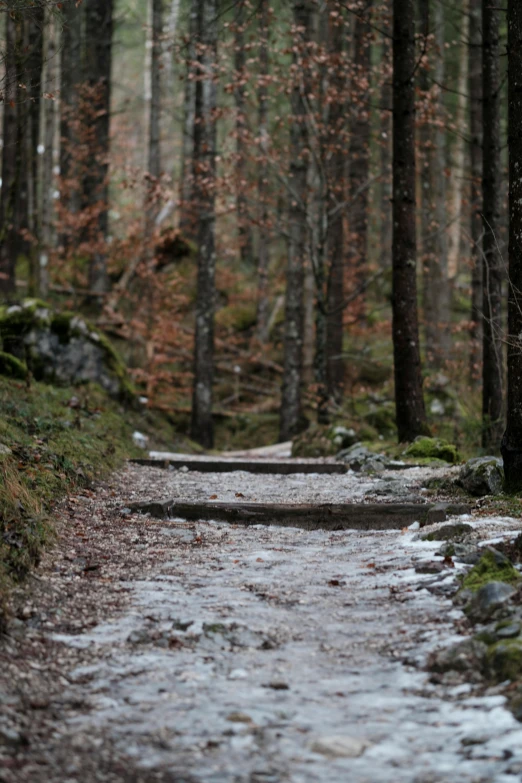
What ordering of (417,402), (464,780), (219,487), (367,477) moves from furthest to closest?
(417,402), (367,477), (219,487), (464,780)

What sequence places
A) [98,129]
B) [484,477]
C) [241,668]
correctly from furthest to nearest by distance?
[98,129], [484,477], [241,668]

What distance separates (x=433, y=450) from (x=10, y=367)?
20.5 ft

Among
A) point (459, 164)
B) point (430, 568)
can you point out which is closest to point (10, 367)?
point (430, 568)

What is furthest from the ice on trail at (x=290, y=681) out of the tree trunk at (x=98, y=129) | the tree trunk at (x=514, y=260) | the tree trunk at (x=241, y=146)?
the tree trunk at (x=98, y=129)

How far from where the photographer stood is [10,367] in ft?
38.9

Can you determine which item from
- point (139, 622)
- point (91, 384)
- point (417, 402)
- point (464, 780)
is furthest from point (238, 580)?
point (91, 384)

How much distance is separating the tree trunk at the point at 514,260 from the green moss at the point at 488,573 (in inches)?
94.4

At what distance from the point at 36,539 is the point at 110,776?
9.17 ft

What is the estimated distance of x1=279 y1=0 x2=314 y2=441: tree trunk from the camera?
16.4 meters

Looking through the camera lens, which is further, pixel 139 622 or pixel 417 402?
pixel 417 402

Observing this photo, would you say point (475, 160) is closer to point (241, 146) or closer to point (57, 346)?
point (241, 146)

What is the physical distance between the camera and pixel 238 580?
5.38 metres

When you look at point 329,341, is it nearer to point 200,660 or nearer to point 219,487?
point 219,487

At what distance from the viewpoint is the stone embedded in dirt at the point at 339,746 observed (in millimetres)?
3109
